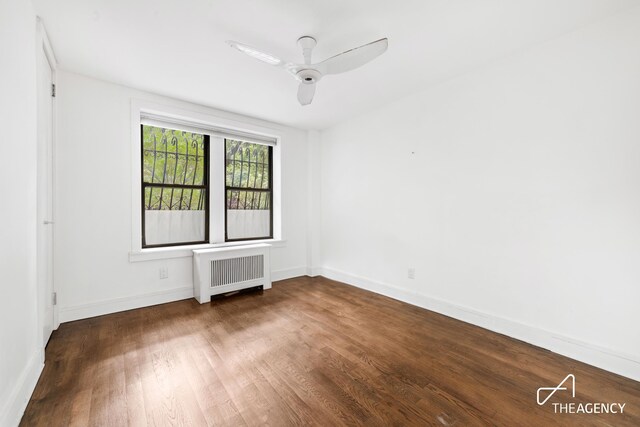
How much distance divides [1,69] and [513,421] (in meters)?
3.23

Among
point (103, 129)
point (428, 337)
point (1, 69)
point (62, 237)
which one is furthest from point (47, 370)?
point (428, 337)

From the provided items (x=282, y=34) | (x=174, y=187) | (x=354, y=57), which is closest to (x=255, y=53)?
(x=282, y=34)

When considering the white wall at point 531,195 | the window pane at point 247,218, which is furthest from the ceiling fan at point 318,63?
the window pane at point 247,218

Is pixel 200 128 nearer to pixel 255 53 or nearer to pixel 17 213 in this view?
pixel 255 53

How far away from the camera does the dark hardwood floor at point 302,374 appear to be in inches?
59.0

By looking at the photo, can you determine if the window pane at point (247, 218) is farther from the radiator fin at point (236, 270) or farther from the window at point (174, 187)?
the radiator fin at point (236, 270)

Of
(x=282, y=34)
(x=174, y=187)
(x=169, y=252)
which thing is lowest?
(x=169, y=252)

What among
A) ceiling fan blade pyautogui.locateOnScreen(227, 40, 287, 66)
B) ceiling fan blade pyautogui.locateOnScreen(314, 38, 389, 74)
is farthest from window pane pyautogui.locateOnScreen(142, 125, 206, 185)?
ceiling fan blade pyautogui.locateOnScreen(314, 38, 389, 74)

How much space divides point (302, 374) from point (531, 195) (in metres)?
2.39

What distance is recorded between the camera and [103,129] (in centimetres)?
286

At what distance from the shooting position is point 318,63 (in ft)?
6.62

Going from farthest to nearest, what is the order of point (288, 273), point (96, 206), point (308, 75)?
point (288, 273) < point (96, 206) < point (308, 75)

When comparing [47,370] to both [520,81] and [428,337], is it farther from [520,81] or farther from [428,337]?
[520,81]

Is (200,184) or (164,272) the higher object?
(200,184)
